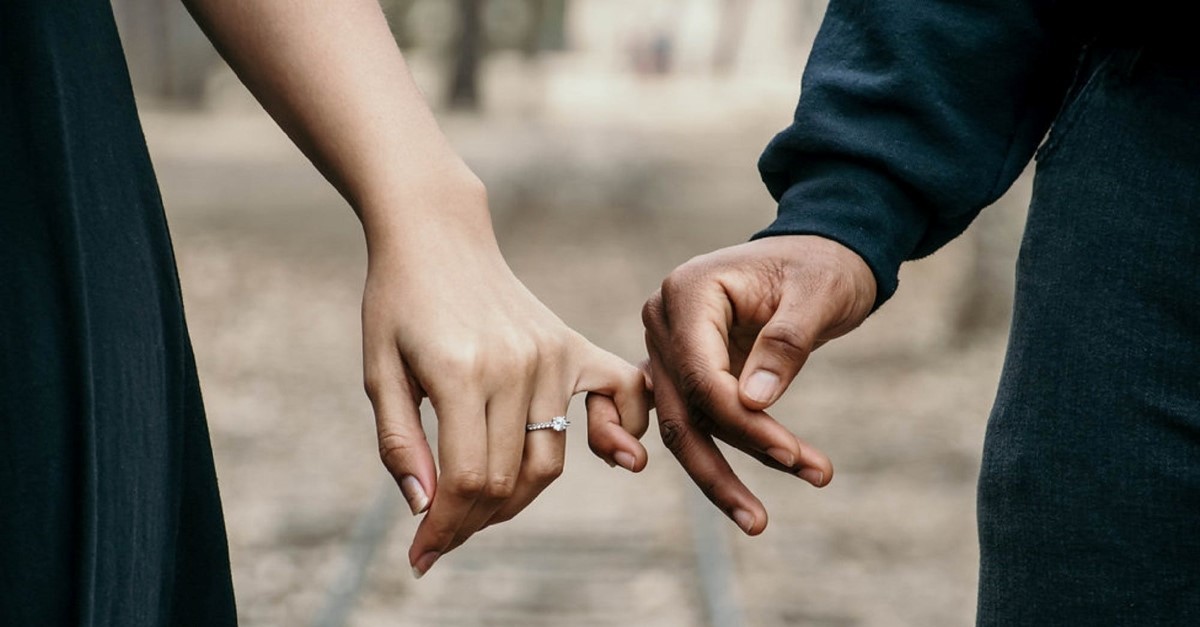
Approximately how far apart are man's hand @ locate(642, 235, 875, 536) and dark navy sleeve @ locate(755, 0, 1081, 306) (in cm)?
5

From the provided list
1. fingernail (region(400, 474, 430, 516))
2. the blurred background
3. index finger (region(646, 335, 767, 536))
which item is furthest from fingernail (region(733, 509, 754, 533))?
the blurred background

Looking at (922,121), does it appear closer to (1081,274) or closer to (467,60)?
(1081,274)

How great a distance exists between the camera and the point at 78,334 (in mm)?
1031

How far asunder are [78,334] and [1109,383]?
106 cm

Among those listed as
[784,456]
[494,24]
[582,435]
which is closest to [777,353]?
[784,456]

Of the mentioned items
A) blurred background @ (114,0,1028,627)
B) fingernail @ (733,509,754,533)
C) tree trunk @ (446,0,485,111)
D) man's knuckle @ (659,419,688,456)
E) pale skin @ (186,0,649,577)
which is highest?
pale skin @ (186,0,649,577)

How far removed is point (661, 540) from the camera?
205 inches

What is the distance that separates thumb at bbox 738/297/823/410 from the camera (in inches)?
63.2

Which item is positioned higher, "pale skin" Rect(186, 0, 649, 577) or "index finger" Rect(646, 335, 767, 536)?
"pale skin" Rect(186, 0, 649, 577)

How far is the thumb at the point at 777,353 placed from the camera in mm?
1604

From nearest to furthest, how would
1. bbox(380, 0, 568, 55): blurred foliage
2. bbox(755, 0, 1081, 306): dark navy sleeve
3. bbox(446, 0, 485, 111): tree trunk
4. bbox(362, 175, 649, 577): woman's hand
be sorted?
bbox(362, 175, 649, 577): woman's hand, bbox(755, 0, 1081, 306): dark navy sleeve, bbox(446, 0, 485, 111): tree trunk, bbox(380, 0, 568, 55): blurred foliage

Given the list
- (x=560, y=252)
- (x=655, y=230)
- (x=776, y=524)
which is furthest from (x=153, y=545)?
(x=655, y=230)

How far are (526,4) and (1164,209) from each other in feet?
107

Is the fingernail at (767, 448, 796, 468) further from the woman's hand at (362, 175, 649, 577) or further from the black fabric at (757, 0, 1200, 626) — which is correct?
the woman's hand at (362, 175, 649, 577)
